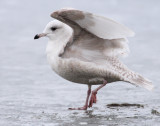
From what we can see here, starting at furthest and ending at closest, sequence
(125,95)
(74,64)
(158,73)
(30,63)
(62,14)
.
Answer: (30,63) → (158,73) → (125,95) → (74,64) → (62,14)

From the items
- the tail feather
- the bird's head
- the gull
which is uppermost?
the bird's head

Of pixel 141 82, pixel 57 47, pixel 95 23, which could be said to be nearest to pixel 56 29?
pixel 57 47

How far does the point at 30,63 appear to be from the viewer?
15.1m

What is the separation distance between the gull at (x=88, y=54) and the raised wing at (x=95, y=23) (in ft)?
0.05

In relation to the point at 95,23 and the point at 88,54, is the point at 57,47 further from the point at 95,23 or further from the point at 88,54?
the point at 95,23

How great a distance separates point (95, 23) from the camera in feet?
30.2

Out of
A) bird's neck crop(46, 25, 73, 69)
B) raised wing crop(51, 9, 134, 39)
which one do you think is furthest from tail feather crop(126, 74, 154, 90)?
bird's neck crop(46, 25, 73, 69)

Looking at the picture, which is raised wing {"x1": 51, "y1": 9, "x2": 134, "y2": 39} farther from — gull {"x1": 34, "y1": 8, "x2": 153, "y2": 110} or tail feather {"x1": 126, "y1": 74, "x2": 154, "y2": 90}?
tail feather {"x1": 126, "y1": 74, "x2": 154, "y2": 90}

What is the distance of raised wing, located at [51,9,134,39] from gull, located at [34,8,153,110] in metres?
0.02

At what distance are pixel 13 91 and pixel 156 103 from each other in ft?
9.87

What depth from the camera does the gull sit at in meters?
9.55

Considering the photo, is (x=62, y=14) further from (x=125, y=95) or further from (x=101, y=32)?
(x=125, y=95)

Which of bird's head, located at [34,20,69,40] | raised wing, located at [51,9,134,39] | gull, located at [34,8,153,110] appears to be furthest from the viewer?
bird's head, located at [34,20,69,40]

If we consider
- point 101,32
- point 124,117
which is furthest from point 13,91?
point 124,117
